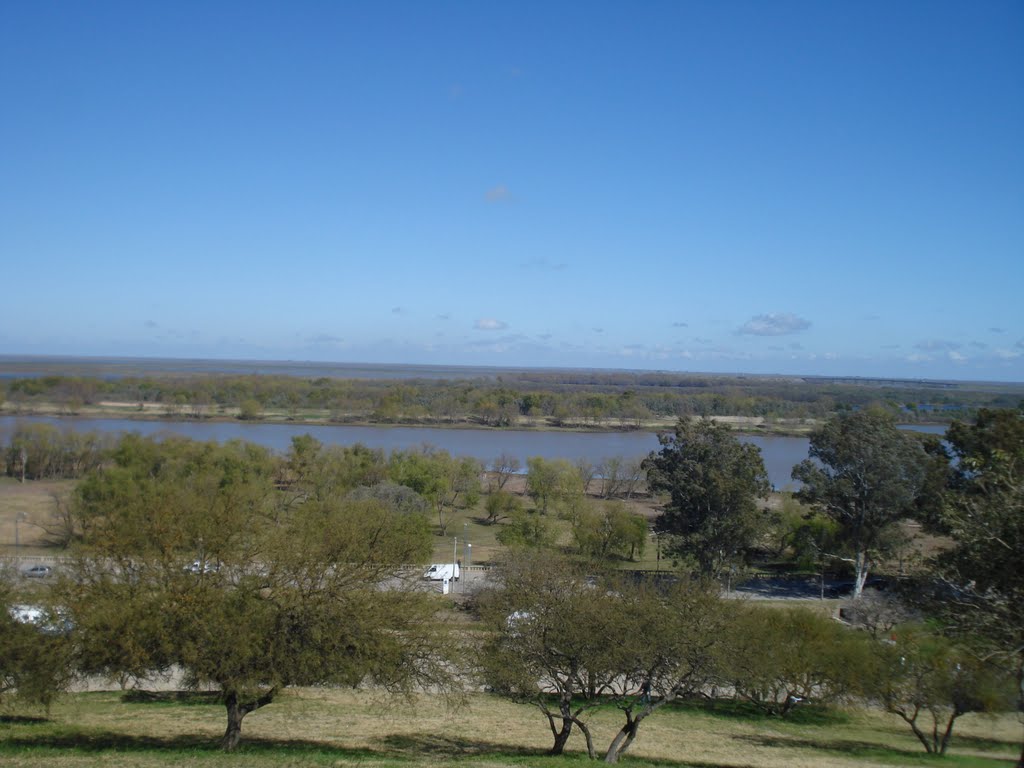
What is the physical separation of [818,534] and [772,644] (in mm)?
14254

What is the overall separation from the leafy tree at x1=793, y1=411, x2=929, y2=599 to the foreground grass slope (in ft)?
27.9

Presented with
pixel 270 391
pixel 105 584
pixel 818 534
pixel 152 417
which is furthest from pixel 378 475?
pixel 270 391

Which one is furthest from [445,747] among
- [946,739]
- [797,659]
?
[946,739]

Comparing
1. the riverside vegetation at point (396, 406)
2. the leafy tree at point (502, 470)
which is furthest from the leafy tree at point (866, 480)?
the riverside vegetation at point (396, 406)

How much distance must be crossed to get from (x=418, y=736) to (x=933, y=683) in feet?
23.2

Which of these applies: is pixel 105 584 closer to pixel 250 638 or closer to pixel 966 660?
pixel 250 638

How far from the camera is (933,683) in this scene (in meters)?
10.7

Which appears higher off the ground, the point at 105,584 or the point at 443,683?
the point at 105,584

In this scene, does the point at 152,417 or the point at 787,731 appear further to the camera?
the point at 152,417

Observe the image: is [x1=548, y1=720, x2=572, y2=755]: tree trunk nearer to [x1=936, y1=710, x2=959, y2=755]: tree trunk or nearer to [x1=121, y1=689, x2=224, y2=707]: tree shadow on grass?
[x1=936, y1=710, x2=959, y2=755]: tree trunk

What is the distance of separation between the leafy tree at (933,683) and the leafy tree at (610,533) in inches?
495

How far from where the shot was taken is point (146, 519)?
8227 millimetres

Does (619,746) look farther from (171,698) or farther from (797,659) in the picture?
(171,698)

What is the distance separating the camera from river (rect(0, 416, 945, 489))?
52.8 metres
